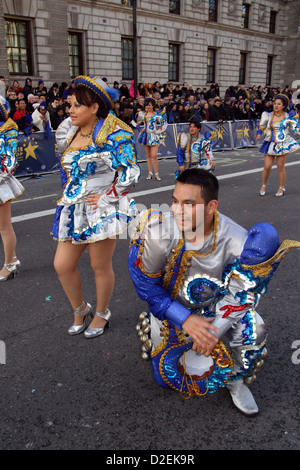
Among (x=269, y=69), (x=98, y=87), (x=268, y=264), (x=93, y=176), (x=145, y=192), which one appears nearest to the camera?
(x=268, y=264)

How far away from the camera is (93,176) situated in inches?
114

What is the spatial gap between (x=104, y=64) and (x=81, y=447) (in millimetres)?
23977

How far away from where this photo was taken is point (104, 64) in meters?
23.2

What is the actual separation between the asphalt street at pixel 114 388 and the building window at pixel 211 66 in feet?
98.3

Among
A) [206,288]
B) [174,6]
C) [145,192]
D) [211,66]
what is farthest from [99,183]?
[211,66]

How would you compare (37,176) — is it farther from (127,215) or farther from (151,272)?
(151,272)

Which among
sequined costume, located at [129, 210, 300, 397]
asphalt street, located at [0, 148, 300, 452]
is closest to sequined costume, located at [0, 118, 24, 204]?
asphalt street, located at [0, 148, 300, 452]

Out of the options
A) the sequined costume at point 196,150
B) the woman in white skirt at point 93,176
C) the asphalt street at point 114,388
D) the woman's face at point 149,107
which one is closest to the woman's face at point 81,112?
the woman in white skirt at point 93,176

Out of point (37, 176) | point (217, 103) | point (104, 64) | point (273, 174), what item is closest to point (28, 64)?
point (104, 64)

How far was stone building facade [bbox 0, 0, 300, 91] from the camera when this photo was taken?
19938 millimetres

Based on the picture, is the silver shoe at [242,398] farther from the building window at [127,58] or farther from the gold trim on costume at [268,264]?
the building window at [127,58]

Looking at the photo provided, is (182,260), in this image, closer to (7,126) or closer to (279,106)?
(7,126)

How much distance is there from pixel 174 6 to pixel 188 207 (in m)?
29.8

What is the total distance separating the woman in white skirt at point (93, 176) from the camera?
2826 mm
